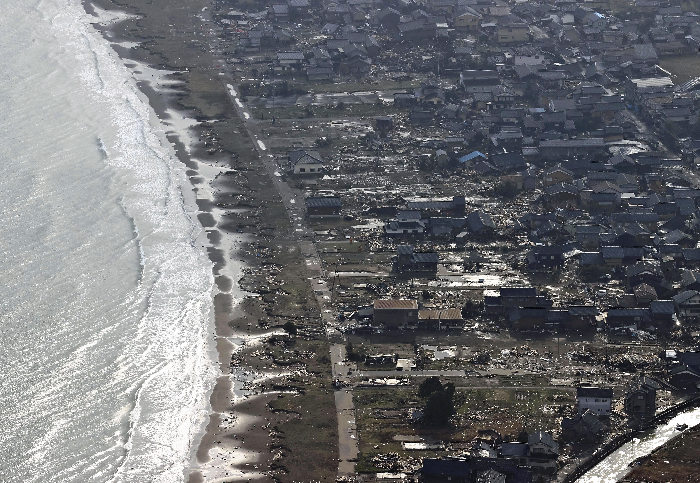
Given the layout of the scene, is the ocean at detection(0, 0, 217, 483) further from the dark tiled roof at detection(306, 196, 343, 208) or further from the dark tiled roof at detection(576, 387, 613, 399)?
the dark tiled roof at detection(576, 387, 613, 399)

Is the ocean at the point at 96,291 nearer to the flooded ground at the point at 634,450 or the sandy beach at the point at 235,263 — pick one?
the sandy beach at the point at 235,263

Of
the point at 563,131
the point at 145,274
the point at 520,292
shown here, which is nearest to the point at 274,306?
the point at 145,274

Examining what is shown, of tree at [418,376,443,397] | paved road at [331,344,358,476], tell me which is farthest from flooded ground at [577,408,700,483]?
paved road at [331,344,358,476]

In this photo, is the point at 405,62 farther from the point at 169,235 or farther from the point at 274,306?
the point at 274,306

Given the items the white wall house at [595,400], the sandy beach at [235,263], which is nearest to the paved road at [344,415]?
the sandy beach at [235,263]

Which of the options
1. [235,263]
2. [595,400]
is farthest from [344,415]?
[235,263]
